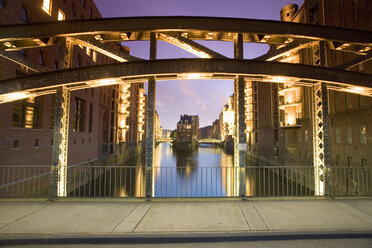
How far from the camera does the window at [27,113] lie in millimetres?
13499

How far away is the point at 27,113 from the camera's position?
571 inches

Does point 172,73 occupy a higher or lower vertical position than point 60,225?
higher

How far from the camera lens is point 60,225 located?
16.2 feet

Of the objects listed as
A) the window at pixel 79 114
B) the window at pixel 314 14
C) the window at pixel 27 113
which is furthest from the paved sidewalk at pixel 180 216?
the window at pixel 314 14

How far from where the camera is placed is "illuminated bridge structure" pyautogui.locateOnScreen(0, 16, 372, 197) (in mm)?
7039

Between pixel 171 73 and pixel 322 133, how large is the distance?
262 inches

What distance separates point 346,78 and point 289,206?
18.4 ft

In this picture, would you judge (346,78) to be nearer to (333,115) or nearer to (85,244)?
(85,244)

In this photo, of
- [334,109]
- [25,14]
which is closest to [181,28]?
[25,14]

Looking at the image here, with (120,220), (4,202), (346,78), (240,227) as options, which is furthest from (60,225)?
(346,78)

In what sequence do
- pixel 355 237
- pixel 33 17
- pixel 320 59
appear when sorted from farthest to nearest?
1. pixel 33 17
2. pixel 320 59
3. pixel 355 237

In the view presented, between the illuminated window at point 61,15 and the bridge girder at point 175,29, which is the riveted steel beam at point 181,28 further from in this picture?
the illuminated window at point 61,15

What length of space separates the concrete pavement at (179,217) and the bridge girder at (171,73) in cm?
443

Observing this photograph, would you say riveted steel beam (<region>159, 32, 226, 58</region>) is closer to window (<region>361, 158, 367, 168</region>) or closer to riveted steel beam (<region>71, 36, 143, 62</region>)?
riveted steel beam (<region>71, 36, 143, 62</region>)
